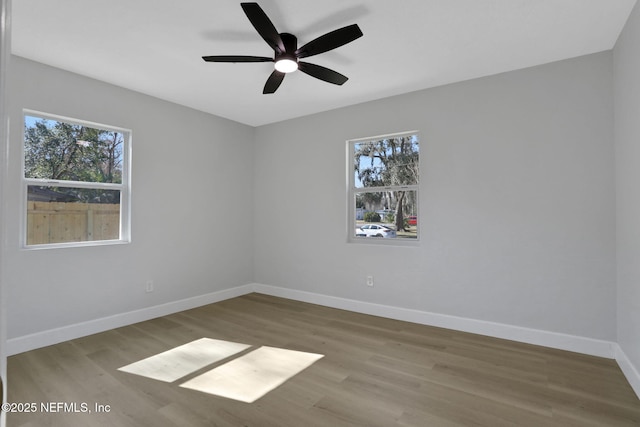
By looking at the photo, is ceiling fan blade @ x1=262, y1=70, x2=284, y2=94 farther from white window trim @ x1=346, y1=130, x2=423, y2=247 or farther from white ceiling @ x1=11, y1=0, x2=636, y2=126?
white window trim @ x1=346, y1=130, x2=423, y2=247

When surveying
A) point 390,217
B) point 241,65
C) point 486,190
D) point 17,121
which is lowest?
point 390,217

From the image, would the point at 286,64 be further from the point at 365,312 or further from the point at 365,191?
the point at 365,312

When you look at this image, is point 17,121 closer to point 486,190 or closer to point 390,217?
point 390,217

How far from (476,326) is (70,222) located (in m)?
4.31

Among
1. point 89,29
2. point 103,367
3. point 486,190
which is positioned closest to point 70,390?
point 103,367

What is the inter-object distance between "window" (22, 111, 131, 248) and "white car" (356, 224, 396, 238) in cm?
282

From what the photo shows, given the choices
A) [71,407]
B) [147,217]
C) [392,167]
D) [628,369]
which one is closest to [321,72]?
[392,167]

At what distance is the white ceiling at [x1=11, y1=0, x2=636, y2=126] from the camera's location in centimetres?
227

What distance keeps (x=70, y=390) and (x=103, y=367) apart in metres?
0.33

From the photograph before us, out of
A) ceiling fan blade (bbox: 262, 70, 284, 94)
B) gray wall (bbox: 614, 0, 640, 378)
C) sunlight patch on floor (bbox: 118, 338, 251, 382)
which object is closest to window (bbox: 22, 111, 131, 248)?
sunlight patch on floor (bbox: 118, 338, 251, 382)

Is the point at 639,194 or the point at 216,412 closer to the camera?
the point at 216,412

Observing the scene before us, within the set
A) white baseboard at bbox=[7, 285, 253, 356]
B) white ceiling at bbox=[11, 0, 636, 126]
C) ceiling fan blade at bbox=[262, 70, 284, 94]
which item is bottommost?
white baseboard at bbox=[7, 285, 253, 356]

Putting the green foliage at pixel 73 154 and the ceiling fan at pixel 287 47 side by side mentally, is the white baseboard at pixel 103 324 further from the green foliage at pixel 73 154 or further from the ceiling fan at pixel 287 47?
the ceiling fan at pixel 287 47

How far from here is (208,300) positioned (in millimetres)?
4523
